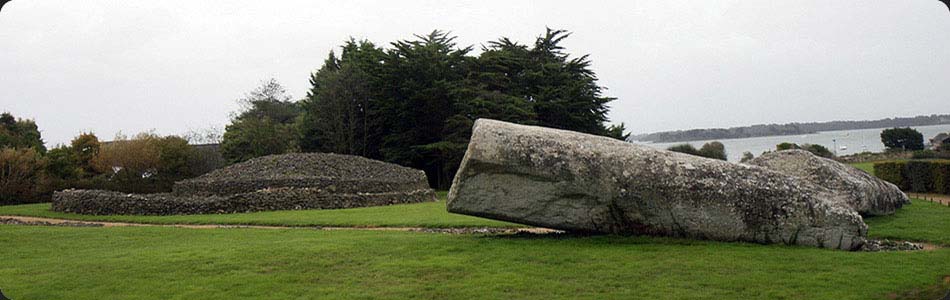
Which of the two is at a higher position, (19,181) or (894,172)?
(19,181)

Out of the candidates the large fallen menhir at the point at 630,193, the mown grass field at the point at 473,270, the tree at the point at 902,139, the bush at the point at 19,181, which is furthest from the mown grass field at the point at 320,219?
the tree at the point at 902,139

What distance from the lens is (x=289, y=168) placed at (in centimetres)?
3447

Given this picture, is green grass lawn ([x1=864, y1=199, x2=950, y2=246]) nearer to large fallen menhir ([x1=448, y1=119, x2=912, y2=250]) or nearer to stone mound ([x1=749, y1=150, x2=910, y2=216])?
stone mound ([x1=749, y1=150, x2=910, y2=216])

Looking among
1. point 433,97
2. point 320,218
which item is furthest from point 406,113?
point 320,218

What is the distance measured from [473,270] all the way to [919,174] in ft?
84.1

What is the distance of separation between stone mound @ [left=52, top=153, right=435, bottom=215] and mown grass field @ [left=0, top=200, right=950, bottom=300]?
1294 cm

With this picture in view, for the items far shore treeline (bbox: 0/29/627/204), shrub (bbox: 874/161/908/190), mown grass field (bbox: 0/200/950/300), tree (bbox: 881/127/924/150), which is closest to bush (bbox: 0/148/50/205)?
far shore treeline (bbox: 0/29/627/204)

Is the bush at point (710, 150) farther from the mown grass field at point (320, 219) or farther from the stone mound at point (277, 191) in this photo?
the mown grass field at point (320, 219)

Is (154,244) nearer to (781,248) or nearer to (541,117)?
(781,248)

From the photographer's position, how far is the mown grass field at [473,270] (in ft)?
30.5

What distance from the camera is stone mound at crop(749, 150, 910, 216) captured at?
1872cm

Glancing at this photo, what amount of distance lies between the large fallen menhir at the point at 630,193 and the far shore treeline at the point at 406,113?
98.0ft

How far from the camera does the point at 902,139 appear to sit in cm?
6656

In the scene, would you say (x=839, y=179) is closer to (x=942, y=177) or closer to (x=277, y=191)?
(x=942, y=177)
